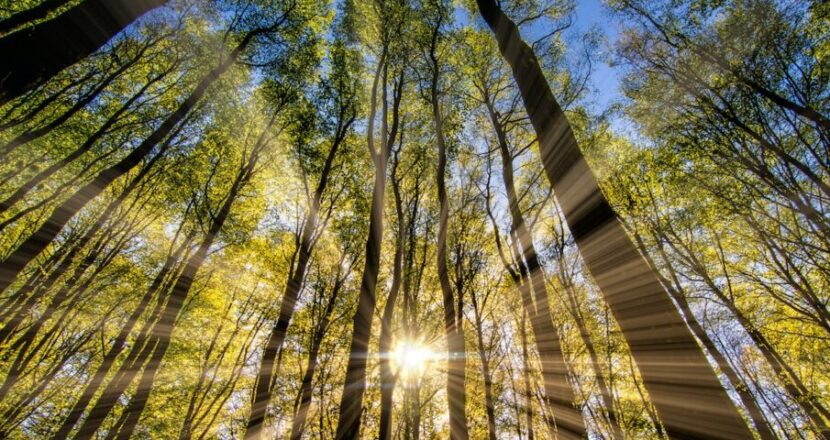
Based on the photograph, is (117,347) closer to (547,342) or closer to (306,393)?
(306,393)

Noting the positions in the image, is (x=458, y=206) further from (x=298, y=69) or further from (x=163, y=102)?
(x=163, y=102)

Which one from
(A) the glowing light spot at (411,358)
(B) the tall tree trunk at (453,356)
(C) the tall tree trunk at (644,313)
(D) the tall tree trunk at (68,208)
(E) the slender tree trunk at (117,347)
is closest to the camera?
(C) the tall tree trunk at (644,313)

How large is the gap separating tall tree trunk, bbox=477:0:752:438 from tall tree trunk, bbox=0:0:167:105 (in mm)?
3925

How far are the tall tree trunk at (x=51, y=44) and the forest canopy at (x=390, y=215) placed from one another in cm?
420

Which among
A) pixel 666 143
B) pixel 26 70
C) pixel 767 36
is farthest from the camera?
pixel 666 143

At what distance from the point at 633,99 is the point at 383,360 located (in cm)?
1044

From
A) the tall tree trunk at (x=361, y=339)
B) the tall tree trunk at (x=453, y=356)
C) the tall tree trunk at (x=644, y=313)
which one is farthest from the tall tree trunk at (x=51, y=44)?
the tall tree trunk at (x=453, y=356)

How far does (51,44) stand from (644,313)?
448cm

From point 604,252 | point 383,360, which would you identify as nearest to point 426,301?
point 383,360

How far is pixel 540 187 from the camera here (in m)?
11.3

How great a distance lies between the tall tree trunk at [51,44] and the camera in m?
2.37

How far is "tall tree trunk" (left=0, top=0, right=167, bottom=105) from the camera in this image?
2.37 meters

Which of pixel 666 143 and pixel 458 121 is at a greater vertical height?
pixel 458 121

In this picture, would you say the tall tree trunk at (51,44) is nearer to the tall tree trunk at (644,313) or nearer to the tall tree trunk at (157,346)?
the tall tree trunk at (644,313)
